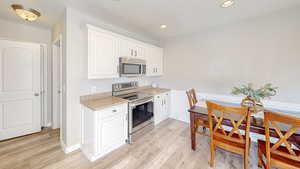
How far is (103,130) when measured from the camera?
6.21ft

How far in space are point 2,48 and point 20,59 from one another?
30 centimetres

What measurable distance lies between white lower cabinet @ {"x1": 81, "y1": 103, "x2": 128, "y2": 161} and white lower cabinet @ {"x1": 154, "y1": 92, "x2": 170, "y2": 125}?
41.2 inches

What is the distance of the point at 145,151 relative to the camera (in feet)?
6.94

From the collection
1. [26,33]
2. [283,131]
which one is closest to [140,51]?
[26,33]

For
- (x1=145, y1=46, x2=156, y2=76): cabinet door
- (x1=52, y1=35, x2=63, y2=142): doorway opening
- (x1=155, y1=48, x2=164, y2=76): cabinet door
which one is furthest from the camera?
(x1=155, y1=48, x2=164, y2=76): cabinet door

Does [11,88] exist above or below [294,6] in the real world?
below

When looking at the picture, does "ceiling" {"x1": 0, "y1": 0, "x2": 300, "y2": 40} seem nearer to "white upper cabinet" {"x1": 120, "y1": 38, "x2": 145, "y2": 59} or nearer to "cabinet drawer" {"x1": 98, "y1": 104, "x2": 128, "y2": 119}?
"white upper cabinet" {"x1": 120, "y1": 38, "x2": 145, "y2": 59}

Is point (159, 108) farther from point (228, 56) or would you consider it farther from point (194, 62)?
point (228, 56)

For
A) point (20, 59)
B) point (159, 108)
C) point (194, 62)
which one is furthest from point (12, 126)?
point (194, 62)

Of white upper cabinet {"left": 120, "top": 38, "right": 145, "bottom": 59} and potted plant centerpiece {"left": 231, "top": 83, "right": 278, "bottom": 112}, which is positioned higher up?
white upper cabinet {"left": 120, "top": 38, "right": 145, "bottom": 59}

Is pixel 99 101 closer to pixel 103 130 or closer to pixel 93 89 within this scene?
pixel 93 89

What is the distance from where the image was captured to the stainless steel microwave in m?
2.48

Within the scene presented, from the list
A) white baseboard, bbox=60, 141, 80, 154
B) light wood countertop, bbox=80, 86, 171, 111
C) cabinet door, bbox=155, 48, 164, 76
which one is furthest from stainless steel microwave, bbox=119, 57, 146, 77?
white baseboard, bbox=60, 141, 80, 154

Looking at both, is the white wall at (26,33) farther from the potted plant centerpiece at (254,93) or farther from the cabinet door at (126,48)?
the potted plant centerpiece at (254,93)
